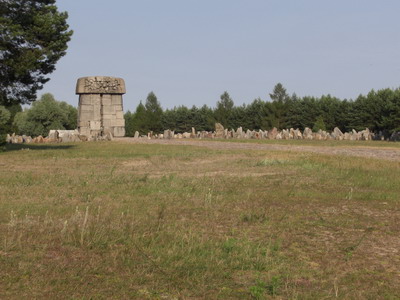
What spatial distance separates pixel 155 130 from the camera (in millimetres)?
57750

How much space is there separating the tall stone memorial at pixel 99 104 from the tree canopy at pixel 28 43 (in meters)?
10.7

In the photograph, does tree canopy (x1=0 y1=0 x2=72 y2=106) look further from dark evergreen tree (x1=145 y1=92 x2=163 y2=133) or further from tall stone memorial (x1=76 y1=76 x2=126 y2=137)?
dark evergreen tree (x1=145 y1=92 x2=163 y2=133)

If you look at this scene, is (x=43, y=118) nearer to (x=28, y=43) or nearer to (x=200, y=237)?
(x=28, y=43)

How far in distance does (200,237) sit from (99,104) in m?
31.7

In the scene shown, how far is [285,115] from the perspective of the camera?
54.9 m

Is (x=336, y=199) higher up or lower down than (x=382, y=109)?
lower down

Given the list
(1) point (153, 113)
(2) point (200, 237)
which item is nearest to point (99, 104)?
(1) point (153, 113)

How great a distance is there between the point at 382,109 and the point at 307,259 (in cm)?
3801

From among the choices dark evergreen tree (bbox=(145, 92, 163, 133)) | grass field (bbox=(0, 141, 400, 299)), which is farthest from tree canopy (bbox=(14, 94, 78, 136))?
grass field (bbox=(0, 141, 400, 299))

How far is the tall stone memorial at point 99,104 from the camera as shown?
37.0m

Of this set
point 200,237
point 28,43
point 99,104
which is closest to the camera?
point 200,237

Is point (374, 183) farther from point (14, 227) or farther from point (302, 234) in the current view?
point (14, 227)

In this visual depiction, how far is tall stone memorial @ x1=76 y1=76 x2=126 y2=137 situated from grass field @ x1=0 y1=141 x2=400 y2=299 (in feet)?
81.8

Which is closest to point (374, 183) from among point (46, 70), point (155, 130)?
point (46, 70)
